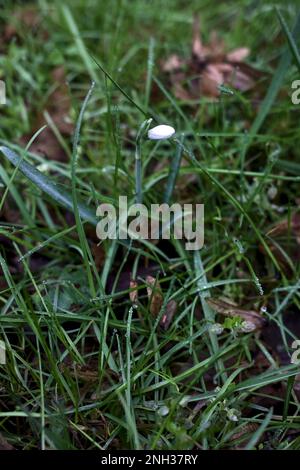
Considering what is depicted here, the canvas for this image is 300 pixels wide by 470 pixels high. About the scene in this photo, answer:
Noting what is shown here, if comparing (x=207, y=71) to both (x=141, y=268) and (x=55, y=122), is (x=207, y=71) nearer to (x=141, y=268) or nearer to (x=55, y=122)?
(x=55, y=122)

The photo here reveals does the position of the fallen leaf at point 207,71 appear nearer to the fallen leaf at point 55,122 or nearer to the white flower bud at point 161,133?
the fallen leaf at point 55,122

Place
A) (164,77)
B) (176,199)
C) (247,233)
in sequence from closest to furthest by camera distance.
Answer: (247,233) < (176,199) < (164,77)

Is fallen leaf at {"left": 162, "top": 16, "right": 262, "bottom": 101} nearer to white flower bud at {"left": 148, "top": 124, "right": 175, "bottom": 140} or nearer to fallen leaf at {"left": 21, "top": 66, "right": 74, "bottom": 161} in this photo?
fallen leaf at {"left": 21, "top": 66, "right": 74, "bottom": 161}

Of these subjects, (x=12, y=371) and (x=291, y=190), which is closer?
(x=12, y=371)

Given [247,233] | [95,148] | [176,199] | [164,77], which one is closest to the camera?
[247,233]

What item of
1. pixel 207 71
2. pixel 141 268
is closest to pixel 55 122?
pixel 207 71

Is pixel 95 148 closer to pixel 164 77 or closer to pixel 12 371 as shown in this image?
pixel 164 77

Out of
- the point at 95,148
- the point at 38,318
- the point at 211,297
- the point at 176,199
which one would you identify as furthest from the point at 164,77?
the point at 38,318

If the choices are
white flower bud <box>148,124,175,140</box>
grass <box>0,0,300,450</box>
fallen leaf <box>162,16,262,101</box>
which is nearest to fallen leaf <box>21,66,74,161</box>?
grass <box>0,0,300,450</box>
